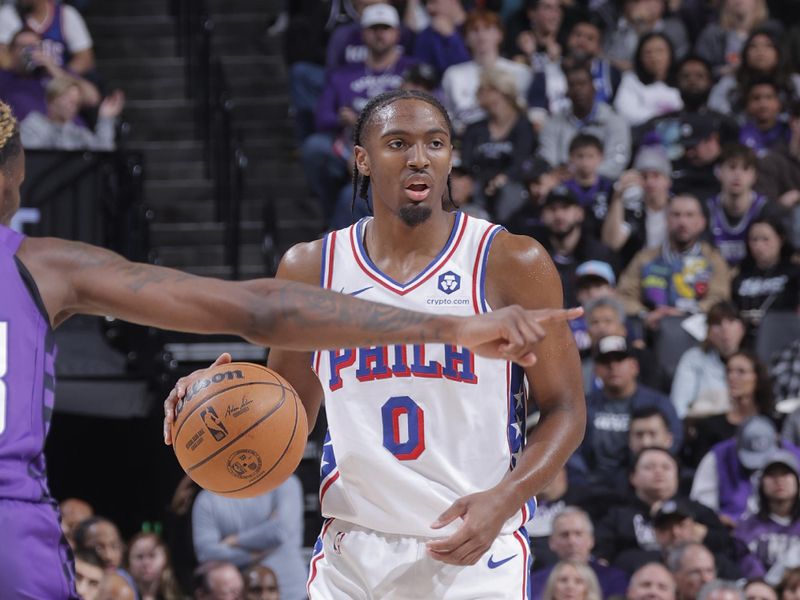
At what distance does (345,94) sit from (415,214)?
7.18m

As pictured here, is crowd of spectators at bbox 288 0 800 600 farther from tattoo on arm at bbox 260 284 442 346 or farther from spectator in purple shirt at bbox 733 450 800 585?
tattoo on arm at bbox 260 284 442 346

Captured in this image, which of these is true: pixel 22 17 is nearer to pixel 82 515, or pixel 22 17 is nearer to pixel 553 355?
pixel 82 515

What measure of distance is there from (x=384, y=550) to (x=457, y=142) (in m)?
7.57

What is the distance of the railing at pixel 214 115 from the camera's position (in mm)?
11578

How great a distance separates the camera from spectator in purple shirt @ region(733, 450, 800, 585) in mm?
8672

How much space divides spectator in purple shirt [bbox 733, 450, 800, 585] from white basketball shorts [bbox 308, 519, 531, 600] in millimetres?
4498

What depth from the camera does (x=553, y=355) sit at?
453 cm

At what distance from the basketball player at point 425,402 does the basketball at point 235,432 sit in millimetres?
352

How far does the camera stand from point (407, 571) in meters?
4.40

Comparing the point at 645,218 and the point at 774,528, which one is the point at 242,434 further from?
the point at 645,218

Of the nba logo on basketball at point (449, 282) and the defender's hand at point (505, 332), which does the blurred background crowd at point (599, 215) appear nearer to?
the nba logo on basketball at point (449, 282)

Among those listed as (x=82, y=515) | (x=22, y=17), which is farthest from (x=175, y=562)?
(x=22, y=17)

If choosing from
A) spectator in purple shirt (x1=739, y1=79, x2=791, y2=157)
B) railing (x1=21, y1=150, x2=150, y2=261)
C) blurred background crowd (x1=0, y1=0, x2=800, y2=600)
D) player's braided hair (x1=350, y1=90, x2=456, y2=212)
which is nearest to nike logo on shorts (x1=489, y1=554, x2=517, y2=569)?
player's braided hair (x1=350, y1=90, x2=456, y2=212)

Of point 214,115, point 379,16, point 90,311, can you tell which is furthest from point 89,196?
point 90,311
